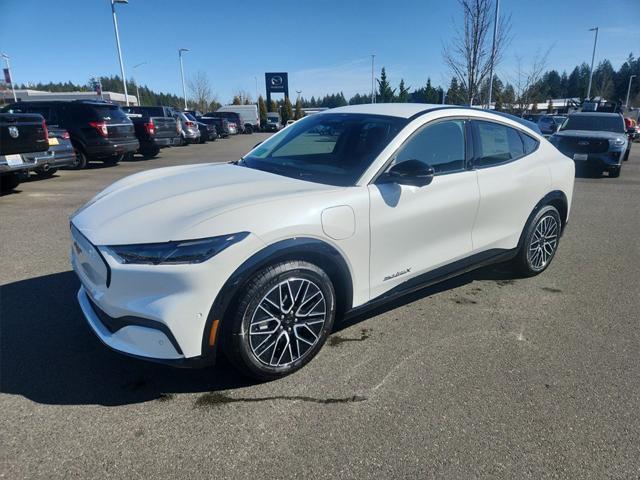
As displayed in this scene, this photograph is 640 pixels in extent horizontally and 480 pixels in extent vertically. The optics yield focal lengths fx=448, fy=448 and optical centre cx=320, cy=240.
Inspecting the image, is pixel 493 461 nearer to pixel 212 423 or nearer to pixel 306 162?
pixel 212 423

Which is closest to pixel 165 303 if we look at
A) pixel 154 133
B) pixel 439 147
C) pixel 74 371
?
pixel 74 371

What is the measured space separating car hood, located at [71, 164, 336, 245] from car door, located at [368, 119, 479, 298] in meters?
0.48

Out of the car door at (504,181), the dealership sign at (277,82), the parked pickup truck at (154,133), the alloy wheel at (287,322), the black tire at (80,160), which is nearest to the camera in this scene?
the alloy wheel at (287,322)

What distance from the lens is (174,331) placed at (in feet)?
7.86

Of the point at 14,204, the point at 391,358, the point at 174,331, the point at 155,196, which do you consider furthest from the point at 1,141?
the point at 391,358

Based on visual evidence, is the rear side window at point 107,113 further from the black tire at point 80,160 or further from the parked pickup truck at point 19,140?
the parked pickup truck at point 19,140

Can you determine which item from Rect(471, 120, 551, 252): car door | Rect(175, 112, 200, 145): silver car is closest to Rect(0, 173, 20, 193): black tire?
Rect(471, 120, 551, 252): car door

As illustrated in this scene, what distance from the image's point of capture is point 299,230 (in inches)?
106

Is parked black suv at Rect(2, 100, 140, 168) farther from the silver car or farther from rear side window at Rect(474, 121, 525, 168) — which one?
rear side window at Rect(474, 121, 525, 168)

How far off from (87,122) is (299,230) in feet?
38.2

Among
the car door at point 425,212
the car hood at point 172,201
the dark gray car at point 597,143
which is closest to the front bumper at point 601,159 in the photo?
the dark gray car at point 597,143

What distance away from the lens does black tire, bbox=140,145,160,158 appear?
16.2 metres

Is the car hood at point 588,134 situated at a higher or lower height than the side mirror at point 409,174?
lower

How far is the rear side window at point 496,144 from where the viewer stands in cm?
388
